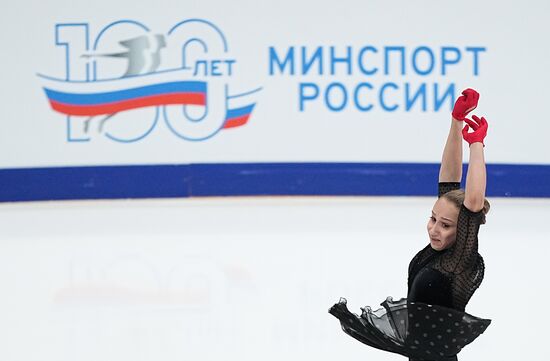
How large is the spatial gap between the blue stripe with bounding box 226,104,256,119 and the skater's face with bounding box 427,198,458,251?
6.97m

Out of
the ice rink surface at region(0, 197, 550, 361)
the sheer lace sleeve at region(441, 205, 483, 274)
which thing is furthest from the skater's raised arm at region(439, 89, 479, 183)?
the ice rink surface at region(0, 197, 550, 361)

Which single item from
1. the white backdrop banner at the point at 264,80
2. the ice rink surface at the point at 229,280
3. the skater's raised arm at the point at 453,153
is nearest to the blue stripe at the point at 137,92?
the white backdrop banner at the point at 264,80

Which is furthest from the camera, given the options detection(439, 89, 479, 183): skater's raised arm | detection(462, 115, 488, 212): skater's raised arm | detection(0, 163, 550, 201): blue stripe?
detection(0, 163, 550, 201): blue stripe

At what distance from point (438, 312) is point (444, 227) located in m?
0.23

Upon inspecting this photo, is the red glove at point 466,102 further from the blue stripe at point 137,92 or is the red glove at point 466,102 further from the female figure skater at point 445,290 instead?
the blue stripe at point 137,92

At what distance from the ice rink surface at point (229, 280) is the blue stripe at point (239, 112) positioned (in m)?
1.21

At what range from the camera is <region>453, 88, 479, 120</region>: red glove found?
245cm

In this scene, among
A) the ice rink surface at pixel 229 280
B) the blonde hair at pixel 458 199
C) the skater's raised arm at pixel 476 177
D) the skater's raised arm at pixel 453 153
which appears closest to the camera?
the skater's raised arm at pixel 476 177

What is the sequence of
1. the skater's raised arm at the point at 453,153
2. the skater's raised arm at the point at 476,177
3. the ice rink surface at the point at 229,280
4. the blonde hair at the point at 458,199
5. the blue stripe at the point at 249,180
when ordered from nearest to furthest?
the skater's raised arm at the point at 476,177 → the blonde hair at the point at 458,199 → the skater's raised arm at the point at 453,153 → the ice rink surface at the point at 229,280 → the blue stripe at the point at 249,180

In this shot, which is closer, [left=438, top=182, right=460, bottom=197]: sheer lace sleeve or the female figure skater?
the female figure skater

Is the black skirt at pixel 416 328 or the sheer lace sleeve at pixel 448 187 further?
the sheer lace sleeve at pixel 448 187

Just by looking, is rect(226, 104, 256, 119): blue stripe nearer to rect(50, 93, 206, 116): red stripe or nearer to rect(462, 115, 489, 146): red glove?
rect(50, 93, 206, 116): red stripe

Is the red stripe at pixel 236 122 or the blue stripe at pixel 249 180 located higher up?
the red stripe at pixel 236 122

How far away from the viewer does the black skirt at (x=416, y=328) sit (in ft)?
7.75
